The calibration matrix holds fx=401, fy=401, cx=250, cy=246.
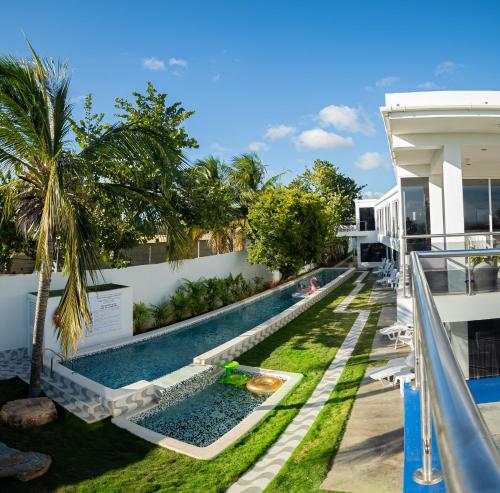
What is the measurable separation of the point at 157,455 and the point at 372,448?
3.53 meters

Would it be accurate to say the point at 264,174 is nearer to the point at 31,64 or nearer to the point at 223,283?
the point at 223,283

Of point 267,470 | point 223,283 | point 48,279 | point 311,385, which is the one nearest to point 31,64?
point 48,279

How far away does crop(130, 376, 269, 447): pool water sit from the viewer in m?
7.76

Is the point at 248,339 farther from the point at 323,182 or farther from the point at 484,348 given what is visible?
the point at 323,182

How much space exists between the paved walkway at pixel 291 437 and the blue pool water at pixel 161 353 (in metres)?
4.13

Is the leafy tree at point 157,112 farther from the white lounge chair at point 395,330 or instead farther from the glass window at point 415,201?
the white lounge chair at point 395,330

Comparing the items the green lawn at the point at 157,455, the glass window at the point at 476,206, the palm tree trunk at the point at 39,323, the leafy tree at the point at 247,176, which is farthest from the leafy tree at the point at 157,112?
the green lawn at the point at 157,455

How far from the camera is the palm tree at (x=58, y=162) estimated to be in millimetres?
7254

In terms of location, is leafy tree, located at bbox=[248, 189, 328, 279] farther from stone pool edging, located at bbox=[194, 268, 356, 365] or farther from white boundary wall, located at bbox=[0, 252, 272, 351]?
stone pool edging, located at bbox=[194, 268, 356, 365]

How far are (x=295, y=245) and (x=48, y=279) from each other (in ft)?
53.3

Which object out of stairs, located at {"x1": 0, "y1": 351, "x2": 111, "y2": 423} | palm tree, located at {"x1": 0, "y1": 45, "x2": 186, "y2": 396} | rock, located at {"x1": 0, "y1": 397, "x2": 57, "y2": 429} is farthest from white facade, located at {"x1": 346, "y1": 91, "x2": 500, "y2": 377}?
rock, located at {"x1": 0, "y1": 397, "x2": 57, "y2": 429}

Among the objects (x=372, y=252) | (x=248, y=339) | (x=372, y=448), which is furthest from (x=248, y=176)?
(x=372, y=448)

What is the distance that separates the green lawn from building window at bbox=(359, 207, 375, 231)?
2993 cm

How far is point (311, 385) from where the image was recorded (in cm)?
949
